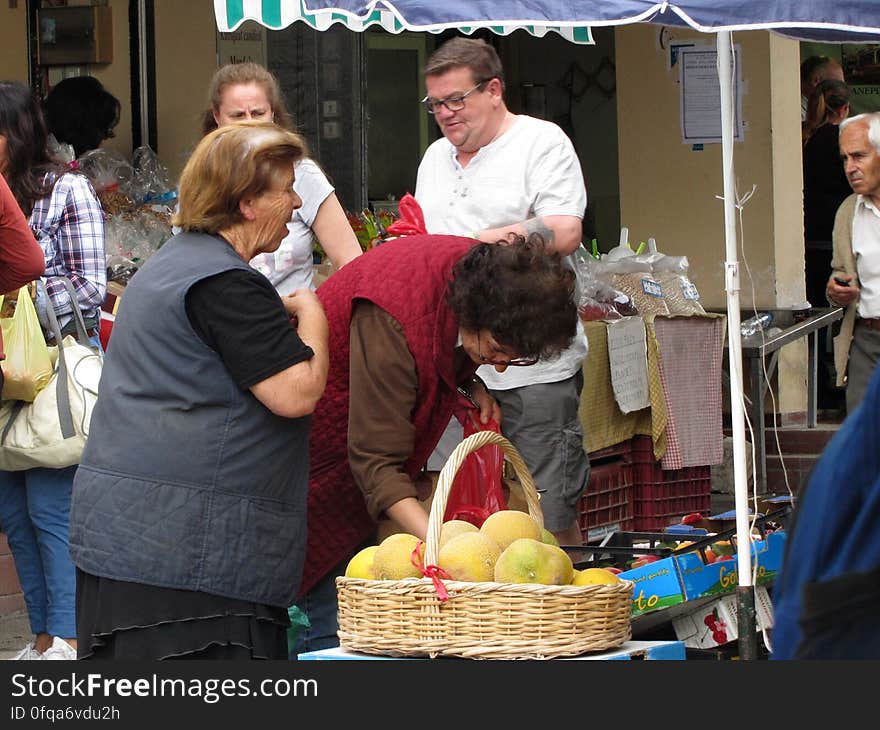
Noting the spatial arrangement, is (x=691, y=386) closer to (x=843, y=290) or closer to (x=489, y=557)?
(x=843, y=290)

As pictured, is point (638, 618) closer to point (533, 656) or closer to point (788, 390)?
point (533, 656)

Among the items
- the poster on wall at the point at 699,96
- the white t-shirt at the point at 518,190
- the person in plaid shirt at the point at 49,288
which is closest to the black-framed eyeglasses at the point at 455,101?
the white t-shirt at the point at 518,190

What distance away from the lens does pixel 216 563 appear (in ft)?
10.2

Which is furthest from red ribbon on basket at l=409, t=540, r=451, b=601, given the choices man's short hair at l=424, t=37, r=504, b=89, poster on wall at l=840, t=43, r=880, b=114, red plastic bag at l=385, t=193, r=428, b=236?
poster on wall at l=840, t=43, r=880, b=114

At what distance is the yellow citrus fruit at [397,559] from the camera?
3.16 m

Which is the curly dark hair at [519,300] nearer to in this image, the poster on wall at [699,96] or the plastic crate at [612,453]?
the plastic crate at [612,453]

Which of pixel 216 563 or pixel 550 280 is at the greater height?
pixel 550 280

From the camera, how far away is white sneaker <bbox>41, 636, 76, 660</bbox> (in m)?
5.06

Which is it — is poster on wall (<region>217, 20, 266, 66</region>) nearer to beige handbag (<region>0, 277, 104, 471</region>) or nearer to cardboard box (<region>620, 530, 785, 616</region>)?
beige handbag (<region>0, 277, 104, 471</region>)

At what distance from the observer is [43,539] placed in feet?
16.6

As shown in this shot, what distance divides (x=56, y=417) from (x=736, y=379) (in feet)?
7.27

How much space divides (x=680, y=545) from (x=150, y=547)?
68.2 inches

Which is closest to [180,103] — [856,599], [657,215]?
[657,215]

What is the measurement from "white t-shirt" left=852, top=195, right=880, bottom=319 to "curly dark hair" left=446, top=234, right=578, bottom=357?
3.11 metres
